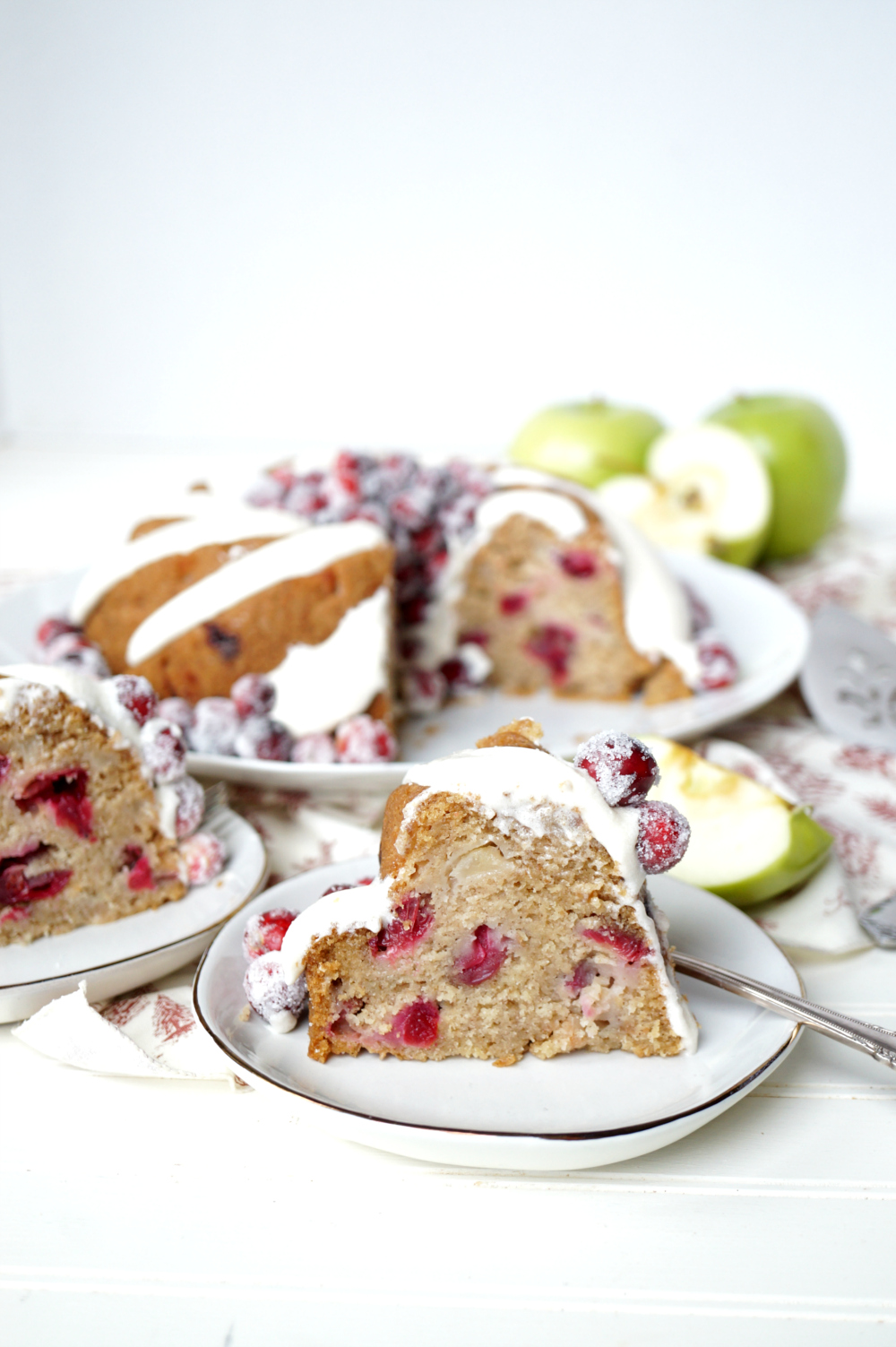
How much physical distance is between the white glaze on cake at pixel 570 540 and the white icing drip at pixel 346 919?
1554 mm

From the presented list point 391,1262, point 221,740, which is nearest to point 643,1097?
point 391,1262

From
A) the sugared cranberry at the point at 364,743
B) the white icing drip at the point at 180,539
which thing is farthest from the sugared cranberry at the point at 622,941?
the white icing drip at the point at 180,539

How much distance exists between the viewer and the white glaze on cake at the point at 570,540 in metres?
3.14

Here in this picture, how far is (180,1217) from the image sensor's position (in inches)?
60.3

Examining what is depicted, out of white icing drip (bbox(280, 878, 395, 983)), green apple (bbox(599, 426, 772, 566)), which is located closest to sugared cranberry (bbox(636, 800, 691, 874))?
white icing drip (bbox(280, 878, 395, 983))

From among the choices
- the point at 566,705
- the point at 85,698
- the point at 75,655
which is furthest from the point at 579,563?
the point at 85,698

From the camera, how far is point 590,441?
4.43 metres

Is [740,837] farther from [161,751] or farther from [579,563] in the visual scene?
[579,563]

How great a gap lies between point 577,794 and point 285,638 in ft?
4.06

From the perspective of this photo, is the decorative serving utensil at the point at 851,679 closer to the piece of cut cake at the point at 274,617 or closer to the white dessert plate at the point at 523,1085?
the piece of cut cake at the point at 274,617

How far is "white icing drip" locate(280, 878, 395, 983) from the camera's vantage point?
66.5 inches

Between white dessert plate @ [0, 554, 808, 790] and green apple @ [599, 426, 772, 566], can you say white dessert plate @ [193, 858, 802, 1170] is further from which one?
green apple @ [599, 426, 772, 566]

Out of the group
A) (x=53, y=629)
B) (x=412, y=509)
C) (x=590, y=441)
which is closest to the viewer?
(x=53, y=629)

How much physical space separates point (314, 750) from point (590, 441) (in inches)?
87.8
